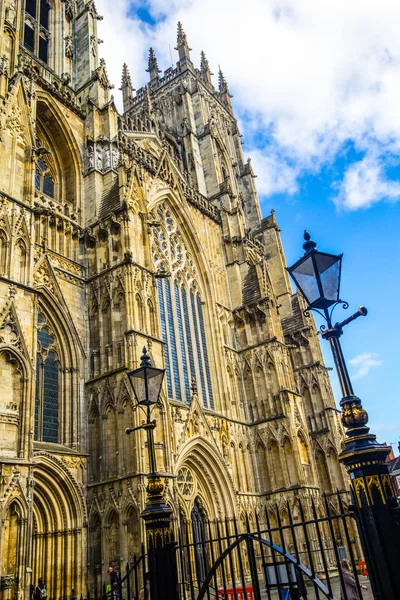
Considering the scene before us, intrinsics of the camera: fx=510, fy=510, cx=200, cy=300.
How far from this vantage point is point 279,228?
36.3 meters

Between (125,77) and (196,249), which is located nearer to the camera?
(196,249)

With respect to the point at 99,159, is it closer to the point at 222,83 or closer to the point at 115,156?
the point at 115,156

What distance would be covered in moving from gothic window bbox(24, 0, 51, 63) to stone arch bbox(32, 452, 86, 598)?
18.5 metres

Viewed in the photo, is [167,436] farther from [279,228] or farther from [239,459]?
[279,228]

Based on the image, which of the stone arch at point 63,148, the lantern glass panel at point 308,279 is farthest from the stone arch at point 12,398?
the stone arch at point 63,148

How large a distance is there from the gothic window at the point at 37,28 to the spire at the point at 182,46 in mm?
17425

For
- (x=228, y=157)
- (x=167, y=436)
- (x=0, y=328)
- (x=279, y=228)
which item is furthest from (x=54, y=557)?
(x=228, y=157)

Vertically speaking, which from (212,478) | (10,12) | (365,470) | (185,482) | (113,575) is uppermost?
(10,12)

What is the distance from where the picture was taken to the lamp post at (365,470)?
3943 millimetres

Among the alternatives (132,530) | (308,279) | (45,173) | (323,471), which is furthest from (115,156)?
(323,471)

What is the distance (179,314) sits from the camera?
904 inches

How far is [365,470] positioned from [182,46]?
Answer: 43210 millimetres

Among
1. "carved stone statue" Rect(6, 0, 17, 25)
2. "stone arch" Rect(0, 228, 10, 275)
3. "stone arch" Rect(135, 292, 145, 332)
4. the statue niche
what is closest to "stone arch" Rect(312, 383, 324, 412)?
"stone arch" Rect(135, 292, 145, 332)

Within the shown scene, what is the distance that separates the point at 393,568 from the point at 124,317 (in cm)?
1385
